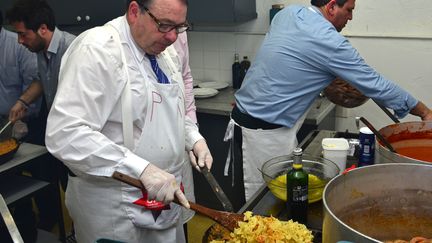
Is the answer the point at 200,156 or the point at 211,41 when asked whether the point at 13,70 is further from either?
the point at 200,156

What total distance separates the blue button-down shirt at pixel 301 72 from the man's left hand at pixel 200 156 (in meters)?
0.54

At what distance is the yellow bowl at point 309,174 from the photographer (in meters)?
1.29

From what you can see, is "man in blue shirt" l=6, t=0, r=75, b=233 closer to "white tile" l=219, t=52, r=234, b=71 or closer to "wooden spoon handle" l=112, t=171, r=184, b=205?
"white tile" l=219, t=52, r=234, b=71

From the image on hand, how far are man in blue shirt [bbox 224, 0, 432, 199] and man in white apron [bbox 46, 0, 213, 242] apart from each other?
575mm

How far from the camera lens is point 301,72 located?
194 centimetres

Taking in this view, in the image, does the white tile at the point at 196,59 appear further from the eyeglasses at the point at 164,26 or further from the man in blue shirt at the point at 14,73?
the eyeglasses at the point at 164,26

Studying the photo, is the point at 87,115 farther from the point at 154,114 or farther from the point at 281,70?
the point at 281,70

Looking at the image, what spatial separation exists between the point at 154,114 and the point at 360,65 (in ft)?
3.20

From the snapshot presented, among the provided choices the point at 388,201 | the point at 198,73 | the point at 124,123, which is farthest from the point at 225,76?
the point at 388,201

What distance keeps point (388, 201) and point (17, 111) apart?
2.25 m

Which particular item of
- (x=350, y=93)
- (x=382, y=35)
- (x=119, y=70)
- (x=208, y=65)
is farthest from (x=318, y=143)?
(x=208, y=65)

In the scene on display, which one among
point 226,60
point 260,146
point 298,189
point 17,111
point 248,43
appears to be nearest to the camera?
point 298,189

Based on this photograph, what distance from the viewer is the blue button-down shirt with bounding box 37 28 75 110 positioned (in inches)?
90.9

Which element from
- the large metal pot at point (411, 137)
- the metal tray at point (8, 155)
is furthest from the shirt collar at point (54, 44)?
the large metal pot at point (411, 137)
